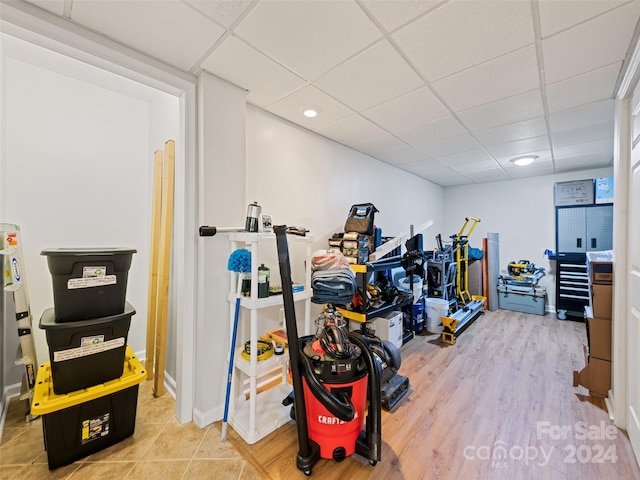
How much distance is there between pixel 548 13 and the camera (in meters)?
1.34

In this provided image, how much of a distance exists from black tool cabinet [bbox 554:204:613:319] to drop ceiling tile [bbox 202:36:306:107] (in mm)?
4830

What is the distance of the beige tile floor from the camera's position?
4.86 ft

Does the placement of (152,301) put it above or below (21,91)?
below

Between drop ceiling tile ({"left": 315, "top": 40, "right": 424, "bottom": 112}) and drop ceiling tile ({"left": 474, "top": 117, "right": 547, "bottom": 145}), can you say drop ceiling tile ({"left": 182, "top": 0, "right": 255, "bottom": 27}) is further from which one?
drop ceiling tile ({"left": 474, "top": 117, "right": 547, "bottom": 145})

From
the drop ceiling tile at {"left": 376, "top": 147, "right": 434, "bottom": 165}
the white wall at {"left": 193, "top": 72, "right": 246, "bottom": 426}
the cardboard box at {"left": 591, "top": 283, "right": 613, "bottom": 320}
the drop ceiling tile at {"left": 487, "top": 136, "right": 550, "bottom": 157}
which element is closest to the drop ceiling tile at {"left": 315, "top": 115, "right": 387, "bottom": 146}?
the drop ceiling tile at {"left": 376, "top": 147, "right": 434, "bottom": 165}

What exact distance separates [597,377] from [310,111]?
Result: 11.0 ft

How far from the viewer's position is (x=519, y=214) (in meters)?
5.10

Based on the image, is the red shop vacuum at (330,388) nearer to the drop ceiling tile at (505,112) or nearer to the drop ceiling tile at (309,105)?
the drop ceiling tile at (309,105)

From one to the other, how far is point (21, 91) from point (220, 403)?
113 inches

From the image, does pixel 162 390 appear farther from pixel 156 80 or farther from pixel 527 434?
pixel 527 434

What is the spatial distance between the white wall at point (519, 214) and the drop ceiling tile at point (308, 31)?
4956 mm

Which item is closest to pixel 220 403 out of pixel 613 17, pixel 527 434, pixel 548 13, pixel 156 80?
pixel 527 434

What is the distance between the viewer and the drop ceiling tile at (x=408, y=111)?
2.21 m

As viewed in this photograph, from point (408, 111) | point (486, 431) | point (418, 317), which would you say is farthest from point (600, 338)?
point (408, 111)
